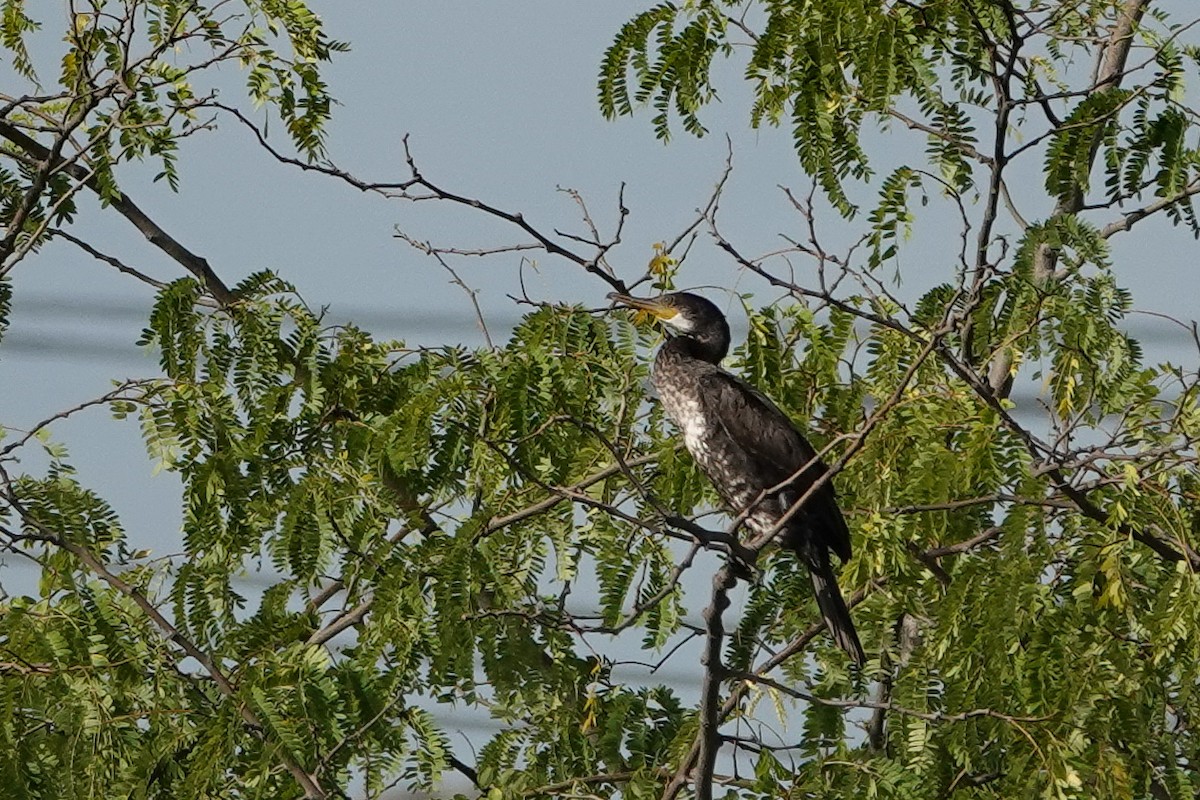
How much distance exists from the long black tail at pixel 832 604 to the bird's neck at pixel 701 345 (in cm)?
108

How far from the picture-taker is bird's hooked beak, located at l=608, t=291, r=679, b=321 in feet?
19.1

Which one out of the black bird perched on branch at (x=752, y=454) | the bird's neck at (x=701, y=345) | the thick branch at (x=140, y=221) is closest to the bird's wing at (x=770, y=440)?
the black bird perched on branch at (x=752, y=454)

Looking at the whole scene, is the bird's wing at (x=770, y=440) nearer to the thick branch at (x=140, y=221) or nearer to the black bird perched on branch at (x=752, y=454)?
the black bird perched on branch at (x=752, y=454)

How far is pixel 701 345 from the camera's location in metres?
6.11

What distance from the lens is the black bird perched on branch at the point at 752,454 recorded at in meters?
4.86

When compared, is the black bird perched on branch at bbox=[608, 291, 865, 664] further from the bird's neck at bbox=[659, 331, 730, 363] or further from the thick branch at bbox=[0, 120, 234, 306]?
the thick branch at bbox=[0, 120, 234, 306]

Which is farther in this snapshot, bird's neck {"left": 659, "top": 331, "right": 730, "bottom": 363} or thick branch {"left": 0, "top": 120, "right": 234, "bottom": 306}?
bird's neck {"left": 659, "top": 331, "right": 730, "bottom": 363}

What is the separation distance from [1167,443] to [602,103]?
1.74m

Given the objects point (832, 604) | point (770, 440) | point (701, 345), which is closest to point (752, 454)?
point (770, 440)

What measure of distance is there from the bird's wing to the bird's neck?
1.25 feet

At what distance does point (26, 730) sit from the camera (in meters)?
4.39

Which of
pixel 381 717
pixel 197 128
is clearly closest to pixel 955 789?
pixel 381 717

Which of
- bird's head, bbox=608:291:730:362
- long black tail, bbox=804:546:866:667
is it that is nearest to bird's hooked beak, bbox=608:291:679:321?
bird's head, bbox=608:291:730:362

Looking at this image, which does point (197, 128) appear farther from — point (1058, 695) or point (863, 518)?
point (1058, 695)
